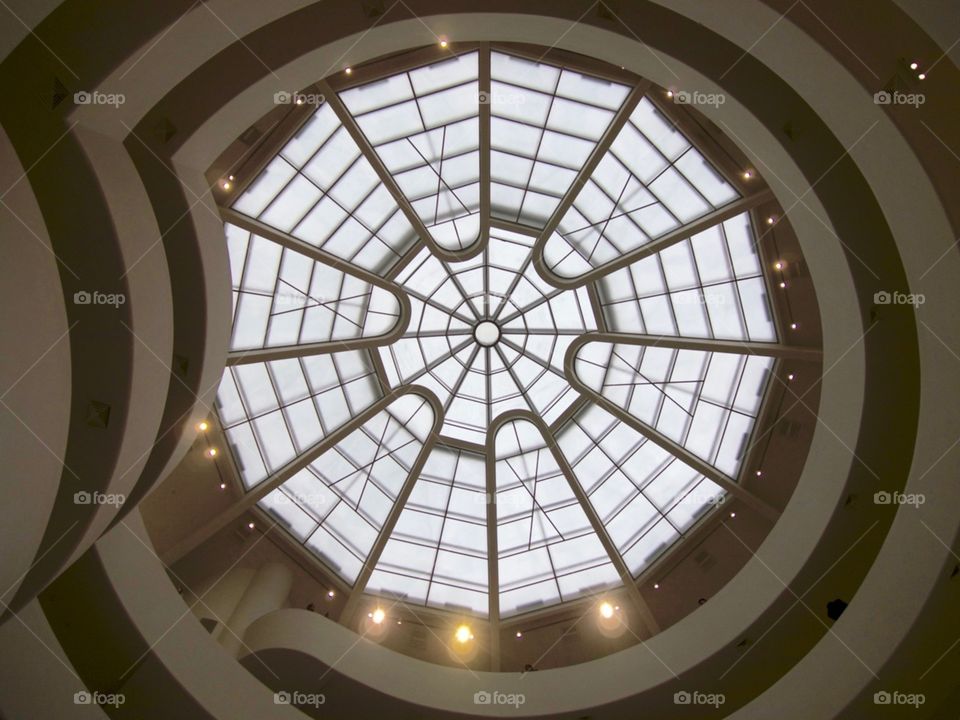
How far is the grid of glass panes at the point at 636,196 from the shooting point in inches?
578

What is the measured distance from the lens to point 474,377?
62.3 ft

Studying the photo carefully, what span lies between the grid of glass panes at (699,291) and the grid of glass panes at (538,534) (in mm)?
4651

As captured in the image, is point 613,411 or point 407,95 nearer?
point 407,95

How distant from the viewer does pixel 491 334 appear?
18625 mm

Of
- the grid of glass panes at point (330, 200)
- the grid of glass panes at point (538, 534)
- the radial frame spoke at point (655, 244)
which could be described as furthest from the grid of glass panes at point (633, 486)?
the grid of glass panes at point (330, 200)

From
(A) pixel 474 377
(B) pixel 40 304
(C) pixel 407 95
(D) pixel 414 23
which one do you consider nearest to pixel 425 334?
(A) pixel 474 377

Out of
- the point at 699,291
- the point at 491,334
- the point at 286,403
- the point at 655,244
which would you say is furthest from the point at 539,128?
the point at 286,403

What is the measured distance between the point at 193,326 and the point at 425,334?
825 centimetres

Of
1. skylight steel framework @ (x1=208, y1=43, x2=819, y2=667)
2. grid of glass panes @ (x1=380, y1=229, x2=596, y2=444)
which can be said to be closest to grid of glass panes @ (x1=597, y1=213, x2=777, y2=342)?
skylight steel framework @ (x1=208, y1=43, x2=819, y2=667)

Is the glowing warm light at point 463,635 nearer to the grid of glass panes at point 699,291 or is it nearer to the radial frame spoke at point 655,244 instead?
the grid of glass panes at point 699,291

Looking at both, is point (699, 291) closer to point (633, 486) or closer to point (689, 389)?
point (689, 389)

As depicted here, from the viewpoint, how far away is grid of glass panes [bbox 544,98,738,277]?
1468 centimetres

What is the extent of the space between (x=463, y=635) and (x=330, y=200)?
11.9 metres

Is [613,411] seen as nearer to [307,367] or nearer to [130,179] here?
[307,367]
